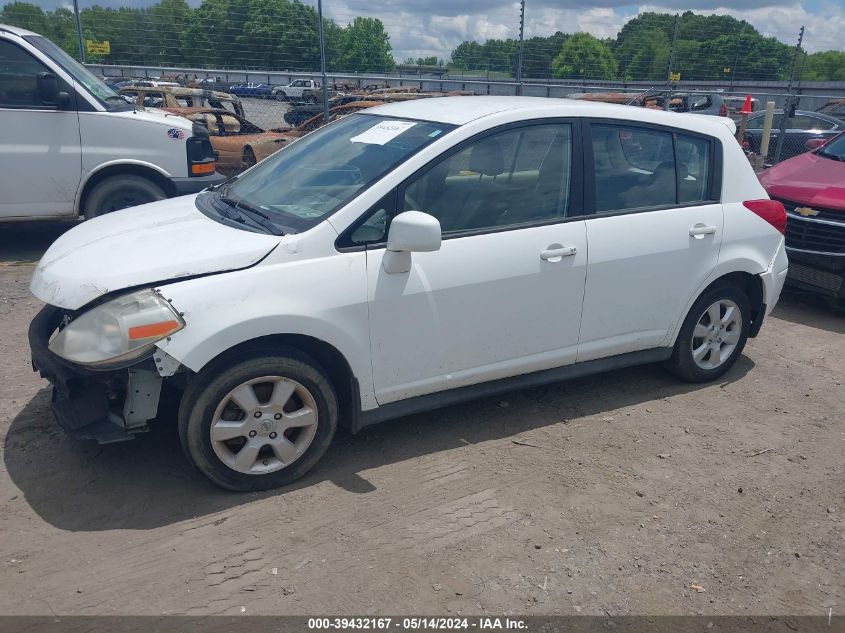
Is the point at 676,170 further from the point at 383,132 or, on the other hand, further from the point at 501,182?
the point at 383,132

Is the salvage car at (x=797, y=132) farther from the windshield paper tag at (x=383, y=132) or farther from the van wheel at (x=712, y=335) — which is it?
the windshield paper tag at (x=383, y=132)

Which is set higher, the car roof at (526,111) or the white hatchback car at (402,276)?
the car roof at (526,111)

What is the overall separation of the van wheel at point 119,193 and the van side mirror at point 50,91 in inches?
33.5

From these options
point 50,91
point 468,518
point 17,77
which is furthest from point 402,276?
point 17,77

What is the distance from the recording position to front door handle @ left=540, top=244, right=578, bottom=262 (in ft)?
13.5

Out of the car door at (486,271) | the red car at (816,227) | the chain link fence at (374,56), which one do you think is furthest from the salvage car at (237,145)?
the car door at (486,271)

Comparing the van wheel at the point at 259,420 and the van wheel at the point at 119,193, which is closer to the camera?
the van wheel at the point at 259,420

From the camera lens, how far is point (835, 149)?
7934mm

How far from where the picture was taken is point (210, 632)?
2768 millimetres

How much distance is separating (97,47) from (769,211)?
1086cm

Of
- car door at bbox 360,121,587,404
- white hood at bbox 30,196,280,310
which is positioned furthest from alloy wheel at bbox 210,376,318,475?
white hood at bbox 30,196,280,310

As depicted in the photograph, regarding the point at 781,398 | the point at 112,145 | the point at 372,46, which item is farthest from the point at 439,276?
the point at 372,46

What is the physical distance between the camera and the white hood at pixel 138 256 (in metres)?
3.39

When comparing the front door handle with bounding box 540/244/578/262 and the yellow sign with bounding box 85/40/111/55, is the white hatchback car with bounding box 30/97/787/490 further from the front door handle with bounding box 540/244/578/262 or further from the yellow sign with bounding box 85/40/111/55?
the yellow sign with bounding box 85/40/111/55
